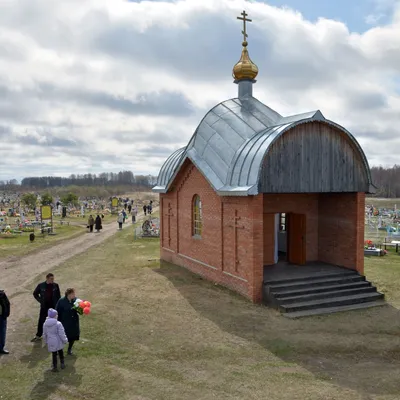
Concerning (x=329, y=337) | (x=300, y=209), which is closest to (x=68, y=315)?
(x=329, y=337)

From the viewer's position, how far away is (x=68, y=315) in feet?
25.3

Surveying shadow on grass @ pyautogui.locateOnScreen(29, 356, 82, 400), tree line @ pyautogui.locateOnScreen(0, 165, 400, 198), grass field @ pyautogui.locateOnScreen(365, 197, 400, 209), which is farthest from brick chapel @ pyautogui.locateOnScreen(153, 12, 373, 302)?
tree line @ pyautogui.locateOnScreen(0, 165, 400, 198)

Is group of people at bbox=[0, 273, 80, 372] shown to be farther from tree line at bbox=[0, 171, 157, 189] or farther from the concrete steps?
tree line at bbox=[0, 171, 157, 189]

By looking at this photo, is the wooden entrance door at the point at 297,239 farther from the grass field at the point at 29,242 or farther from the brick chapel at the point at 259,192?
the grass field at the point at 29,242

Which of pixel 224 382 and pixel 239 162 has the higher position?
pixel 239 162

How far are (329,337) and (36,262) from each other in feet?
46.9

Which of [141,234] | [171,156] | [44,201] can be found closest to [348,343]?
[171,156]

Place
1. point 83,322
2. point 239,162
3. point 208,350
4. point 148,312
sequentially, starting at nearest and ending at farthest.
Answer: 1. point 208,350
2. point 83,322
3. point 148,312
4. point 239,162

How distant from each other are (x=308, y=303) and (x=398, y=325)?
2.37m

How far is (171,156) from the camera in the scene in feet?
64.7

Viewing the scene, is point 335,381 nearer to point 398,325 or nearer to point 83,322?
point 398,325

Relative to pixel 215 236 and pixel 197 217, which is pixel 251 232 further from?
pixel 197 217

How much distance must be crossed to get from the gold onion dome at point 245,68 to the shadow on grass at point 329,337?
9.51 m

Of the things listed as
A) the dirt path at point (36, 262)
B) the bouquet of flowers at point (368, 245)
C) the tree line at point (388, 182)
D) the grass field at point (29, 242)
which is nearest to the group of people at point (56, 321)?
the dirt path at point (36, 262)
